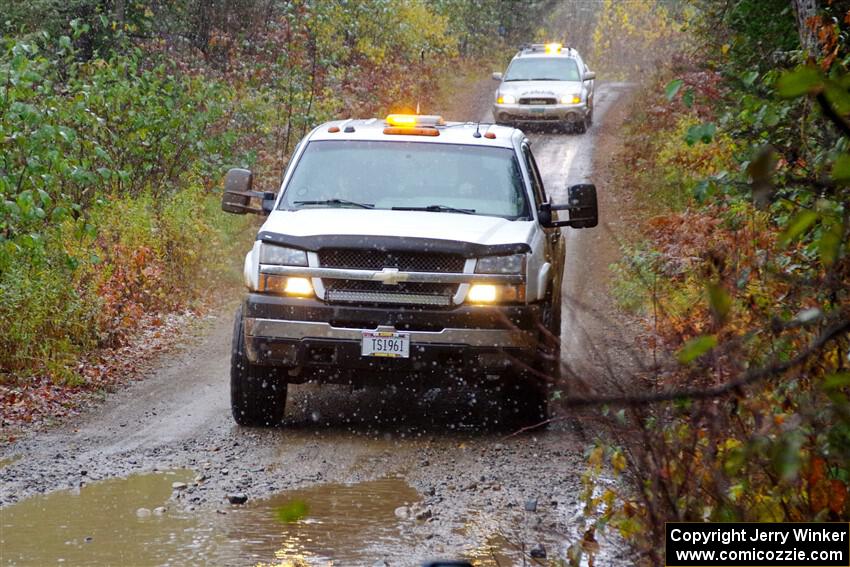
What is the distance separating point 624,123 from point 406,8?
7334 millimetres

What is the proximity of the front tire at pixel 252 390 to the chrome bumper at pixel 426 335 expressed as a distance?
429 mm

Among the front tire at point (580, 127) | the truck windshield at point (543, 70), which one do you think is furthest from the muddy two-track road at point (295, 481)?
the front tire at point (580, 127)

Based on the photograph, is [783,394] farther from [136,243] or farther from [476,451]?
[136,243]

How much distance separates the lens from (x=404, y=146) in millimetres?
8594

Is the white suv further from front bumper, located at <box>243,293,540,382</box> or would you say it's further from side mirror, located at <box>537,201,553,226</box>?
front bumper, located at <box>243,293,540,382</box>

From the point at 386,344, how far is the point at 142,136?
7589mm

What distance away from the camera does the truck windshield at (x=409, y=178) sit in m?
8.22

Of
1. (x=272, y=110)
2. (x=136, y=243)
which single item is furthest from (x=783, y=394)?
(x=272, y=110)

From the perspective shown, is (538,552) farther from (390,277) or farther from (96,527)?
(390,277)

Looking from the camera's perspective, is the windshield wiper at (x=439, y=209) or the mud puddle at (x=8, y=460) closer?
the mud puddle at (x=8, y=460)

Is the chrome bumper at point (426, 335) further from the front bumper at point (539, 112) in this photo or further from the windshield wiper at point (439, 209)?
the front bumper at point (539, 112)

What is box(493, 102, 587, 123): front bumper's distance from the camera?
25.7 m

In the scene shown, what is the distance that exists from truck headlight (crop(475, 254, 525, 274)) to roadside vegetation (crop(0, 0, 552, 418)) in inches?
132

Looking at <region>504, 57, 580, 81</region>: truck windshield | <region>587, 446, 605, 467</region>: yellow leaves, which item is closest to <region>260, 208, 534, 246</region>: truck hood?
<region>587, 446, 605, 467</region>: yellow leaves
